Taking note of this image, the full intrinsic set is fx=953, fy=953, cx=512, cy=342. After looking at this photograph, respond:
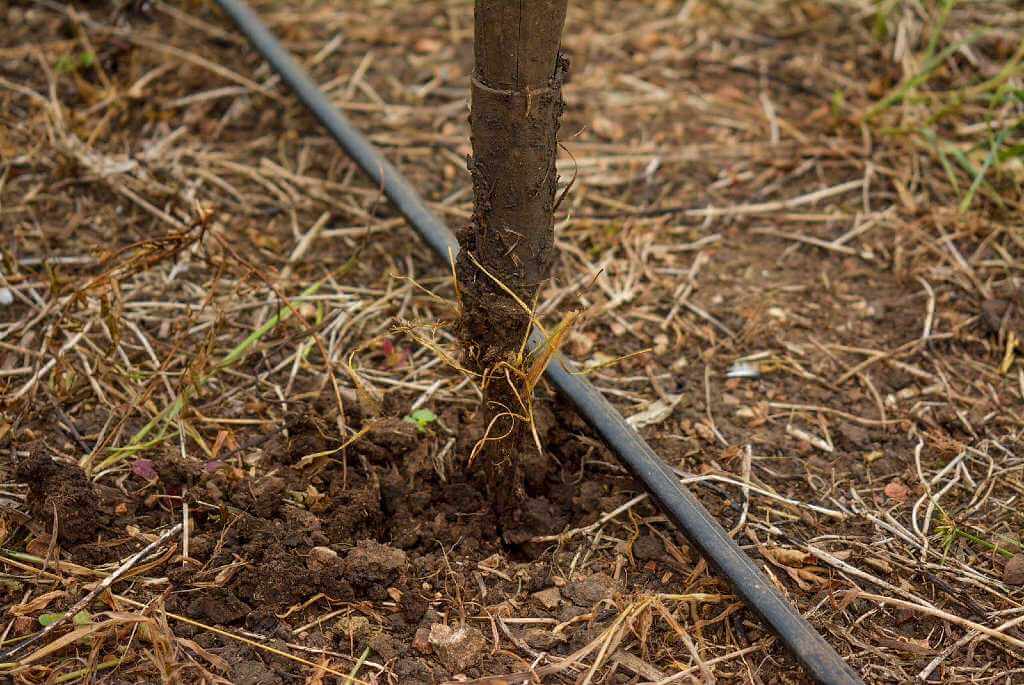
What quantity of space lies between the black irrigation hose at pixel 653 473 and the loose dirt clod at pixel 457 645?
432 millimetres

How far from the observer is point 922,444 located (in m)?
2.09

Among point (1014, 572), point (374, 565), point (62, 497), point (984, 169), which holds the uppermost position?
point (984, 169)

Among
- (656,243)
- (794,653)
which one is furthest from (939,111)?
(794,653)

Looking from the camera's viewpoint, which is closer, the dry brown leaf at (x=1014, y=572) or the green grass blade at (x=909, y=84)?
the dry brown leaf at (x=1014, y=572)

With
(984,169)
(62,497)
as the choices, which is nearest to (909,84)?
(984,169)

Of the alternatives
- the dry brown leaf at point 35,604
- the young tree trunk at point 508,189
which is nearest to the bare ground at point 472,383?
the dry brown leaf at point 35,604

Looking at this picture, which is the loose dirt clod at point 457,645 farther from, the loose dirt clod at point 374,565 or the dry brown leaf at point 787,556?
the dry brown leaf at point 787,556

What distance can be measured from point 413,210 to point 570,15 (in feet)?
4.65

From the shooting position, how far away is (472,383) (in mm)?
2057

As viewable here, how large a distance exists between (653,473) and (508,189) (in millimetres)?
639

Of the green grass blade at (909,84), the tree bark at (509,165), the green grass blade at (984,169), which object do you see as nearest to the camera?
the tree bark at (509,165)

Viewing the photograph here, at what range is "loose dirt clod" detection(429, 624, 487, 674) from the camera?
5.31 ft

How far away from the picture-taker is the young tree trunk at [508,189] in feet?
4.68

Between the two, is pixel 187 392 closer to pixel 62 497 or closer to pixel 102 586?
pixel 62 497
